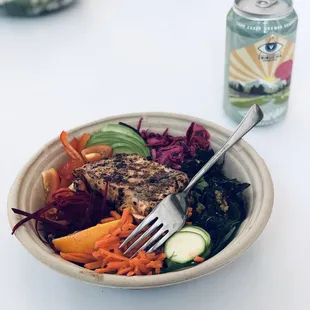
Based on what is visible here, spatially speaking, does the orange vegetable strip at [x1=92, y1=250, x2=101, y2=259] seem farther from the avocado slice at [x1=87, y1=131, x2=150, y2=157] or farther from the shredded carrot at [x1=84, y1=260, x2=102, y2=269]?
the avocado slice at [x1=87, y1=131, x2=150, y2=157]

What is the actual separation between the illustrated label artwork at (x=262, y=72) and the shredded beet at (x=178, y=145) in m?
0.19

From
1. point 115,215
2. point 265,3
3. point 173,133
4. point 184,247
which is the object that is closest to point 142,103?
point 173,133

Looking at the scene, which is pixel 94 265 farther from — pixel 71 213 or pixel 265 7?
pixel 265 7

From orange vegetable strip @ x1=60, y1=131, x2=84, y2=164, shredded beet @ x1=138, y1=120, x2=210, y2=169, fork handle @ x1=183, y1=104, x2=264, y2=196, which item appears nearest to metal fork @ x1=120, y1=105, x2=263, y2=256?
fork handle @ x1=183, y1=104, x2=264, y2=196

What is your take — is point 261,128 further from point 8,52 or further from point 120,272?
point 8,52

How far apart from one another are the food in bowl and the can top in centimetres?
27

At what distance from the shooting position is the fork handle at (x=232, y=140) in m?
1.02

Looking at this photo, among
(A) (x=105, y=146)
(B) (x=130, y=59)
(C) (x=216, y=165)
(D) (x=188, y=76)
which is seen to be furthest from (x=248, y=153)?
(B) (x=130, y=59)

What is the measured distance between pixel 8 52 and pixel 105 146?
0.77 meters

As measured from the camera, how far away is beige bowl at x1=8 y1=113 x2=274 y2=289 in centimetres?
81

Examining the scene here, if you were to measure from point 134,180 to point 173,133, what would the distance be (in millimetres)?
188

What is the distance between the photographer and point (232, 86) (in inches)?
49.7

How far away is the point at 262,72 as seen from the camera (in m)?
1.20

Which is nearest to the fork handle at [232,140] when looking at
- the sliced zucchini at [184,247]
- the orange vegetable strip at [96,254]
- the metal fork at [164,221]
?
the metal fork at [164,221]
